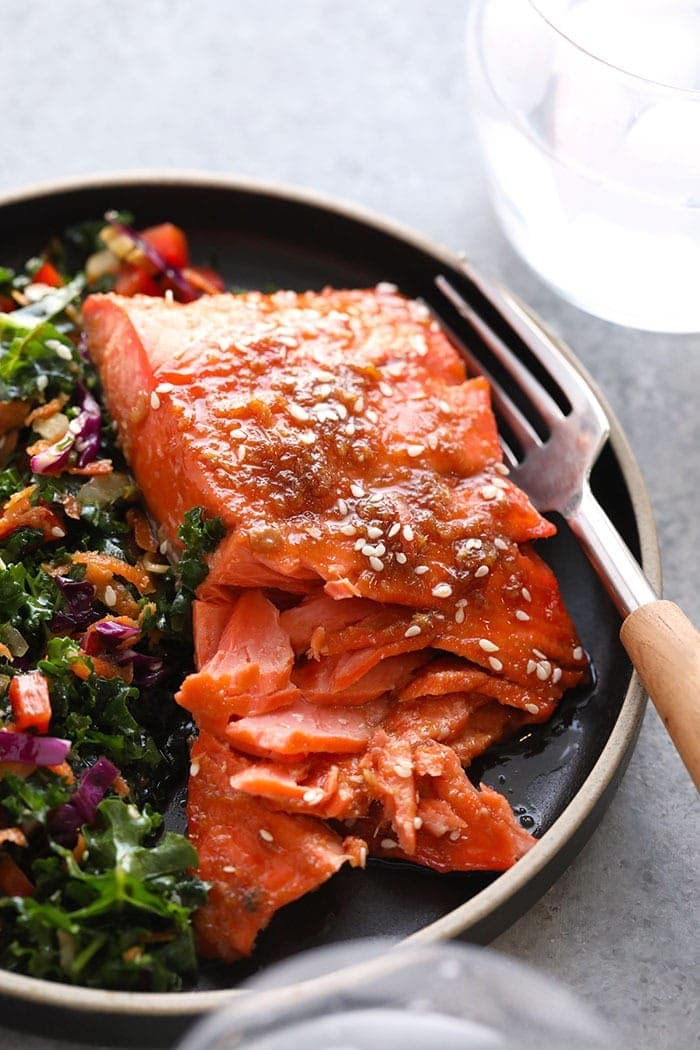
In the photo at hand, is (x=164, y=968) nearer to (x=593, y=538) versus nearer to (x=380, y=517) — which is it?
(x=380, y=517)

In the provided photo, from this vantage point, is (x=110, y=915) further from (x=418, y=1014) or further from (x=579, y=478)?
(x=579, y=478)

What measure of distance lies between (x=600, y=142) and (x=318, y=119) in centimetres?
200

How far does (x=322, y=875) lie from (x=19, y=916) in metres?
0.82

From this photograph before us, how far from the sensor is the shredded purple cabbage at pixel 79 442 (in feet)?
12.9

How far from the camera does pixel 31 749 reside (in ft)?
11.0

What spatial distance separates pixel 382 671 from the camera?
3.76m

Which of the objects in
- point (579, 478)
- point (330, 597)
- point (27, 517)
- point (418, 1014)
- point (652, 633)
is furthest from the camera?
point (579, 478)

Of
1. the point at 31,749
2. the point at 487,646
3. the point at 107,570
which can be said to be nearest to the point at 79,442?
the point at 107,570

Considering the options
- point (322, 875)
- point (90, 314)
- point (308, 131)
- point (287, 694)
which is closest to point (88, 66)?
point (308, 131)

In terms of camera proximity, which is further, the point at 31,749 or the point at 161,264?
the point at 161,264

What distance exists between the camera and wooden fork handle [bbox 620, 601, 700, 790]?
11.0 ft

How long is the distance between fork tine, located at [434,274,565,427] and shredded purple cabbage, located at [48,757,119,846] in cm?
195

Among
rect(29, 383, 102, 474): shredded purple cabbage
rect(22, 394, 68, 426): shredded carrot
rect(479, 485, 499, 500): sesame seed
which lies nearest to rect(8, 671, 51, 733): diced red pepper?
rect(29, 383, 102, 474): shredded purple cabbage

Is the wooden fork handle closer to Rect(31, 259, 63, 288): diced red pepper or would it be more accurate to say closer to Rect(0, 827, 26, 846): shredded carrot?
Rect(0, 827, 26, 846): shredded carrot
